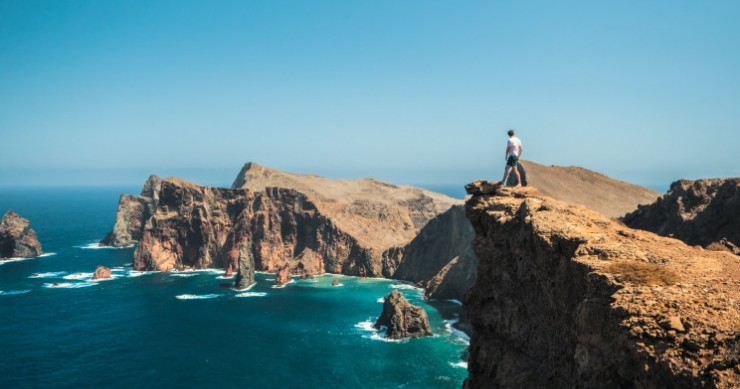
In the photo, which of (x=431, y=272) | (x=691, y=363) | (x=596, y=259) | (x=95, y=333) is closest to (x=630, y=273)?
(x=596, y=259)

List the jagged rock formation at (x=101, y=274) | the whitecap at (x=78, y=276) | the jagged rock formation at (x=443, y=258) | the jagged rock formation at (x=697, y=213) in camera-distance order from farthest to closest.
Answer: the whitecap at (x=78, y=276)
the jagged rock formation at (x=101, y=274)
the jagged rock formation at (x=443, y=258)
the jagged rock formation at (x=697, y=213)

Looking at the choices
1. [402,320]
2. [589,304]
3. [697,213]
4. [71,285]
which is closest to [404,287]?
[402,320]

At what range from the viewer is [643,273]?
1639cm

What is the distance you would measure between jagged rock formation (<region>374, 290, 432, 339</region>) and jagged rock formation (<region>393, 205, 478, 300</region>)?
26.9 m

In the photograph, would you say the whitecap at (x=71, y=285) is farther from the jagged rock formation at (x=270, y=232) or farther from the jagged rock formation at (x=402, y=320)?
the jagged rock formation at (x=402, y=320)

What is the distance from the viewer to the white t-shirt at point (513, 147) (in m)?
31.6

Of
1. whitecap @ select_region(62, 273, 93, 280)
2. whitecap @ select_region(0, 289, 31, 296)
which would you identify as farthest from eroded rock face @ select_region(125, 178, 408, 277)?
whitecap @ select_region(0, 289, 31, 296)

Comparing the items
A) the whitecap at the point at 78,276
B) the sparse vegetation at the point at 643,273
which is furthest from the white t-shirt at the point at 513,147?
the whitecap at the point at 78,276

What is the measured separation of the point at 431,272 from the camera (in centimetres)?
13738

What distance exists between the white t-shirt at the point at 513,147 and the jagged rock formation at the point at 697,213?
25672 mm

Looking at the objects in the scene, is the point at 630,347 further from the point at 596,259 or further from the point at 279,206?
the point at 279,206

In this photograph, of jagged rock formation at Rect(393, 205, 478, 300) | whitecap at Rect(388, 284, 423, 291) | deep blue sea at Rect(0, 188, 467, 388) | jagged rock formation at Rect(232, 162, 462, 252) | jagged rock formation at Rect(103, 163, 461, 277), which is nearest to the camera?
deep blue sea at Rect(0, 188, 467, 388)

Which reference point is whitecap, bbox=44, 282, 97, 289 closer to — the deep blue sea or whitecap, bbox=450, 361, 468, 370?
the deep blue sea

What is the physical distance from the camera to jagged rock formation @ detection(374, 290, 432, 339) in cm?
8781
